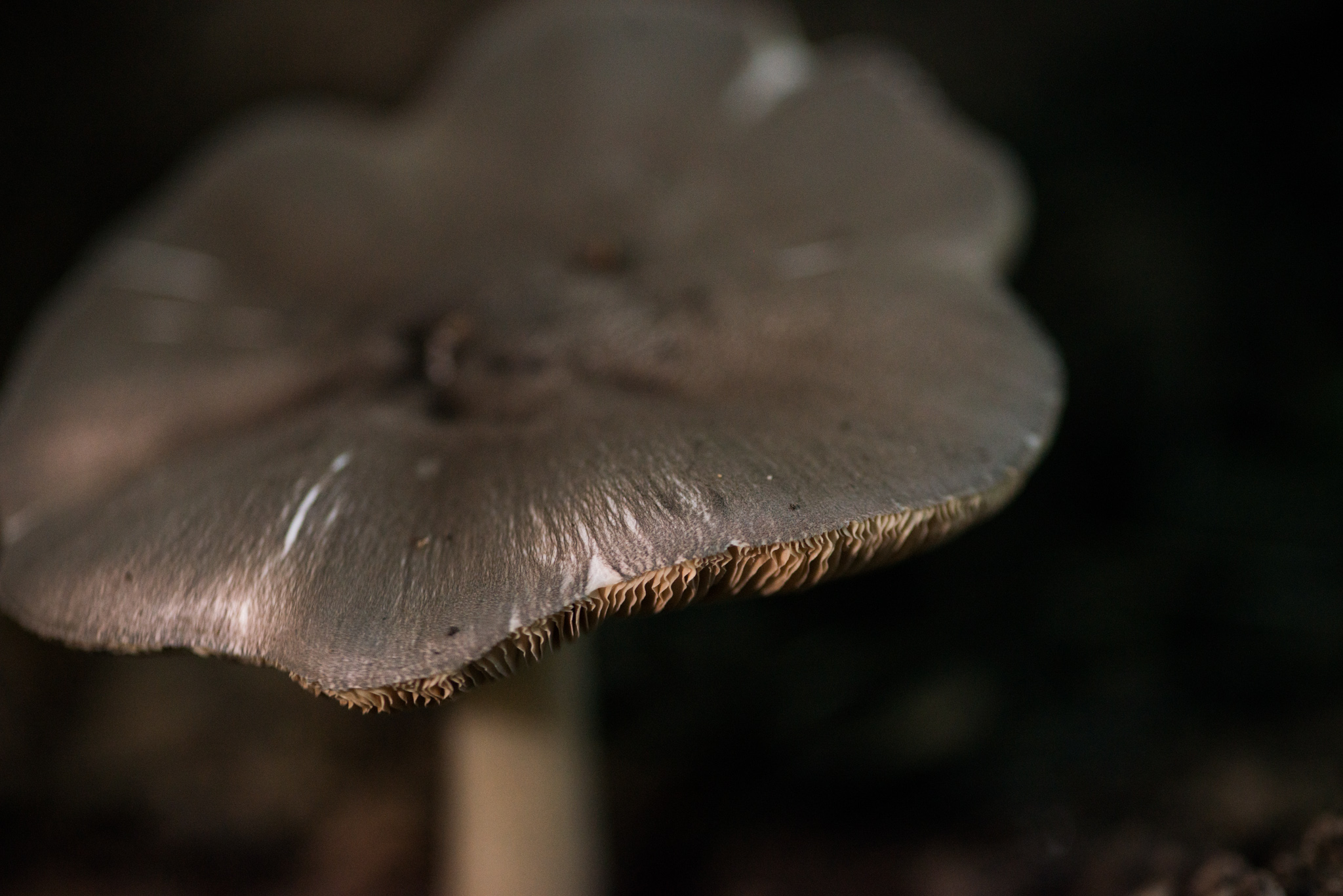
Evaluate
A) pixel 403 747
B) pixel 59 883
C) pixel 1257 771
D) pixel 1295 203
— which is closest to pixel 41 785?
pixel 59 883

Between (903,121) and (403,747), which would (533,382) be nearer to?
(903,121)

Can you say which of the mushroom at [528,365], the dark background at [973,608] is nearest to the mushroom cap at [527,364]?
the mushroom at [528,365]

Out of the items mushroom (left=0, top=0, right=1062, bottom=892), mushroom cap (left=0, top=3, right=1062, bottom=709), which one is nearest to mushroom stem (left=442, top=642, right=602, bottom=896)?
mushroom (left=0, top=0, right=1062, bottom=892)

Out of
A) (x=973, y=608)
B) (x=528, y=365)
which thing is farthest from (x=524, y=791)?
(x=973, y=608)

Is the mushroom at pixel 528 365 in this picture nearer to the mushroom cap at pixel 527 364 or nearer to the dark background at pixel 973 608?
the mushroom cap at pixel 527 364

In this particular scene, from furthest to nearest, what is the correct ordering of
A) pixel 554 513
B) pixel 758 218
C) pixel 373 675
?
pixel 758 218
pixel 554 513
pixel 373 675

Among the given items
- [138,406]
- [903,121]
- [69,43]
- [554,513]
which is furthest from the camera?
[69,43]

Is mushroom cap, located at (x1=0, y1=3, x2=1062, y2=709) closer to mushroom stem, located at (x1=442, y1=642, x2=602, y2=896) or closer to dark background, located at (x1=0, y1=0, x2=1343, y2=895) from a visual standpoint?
mushroom stem, located at (x1=442, y1=642, x2=602, y2=896)
